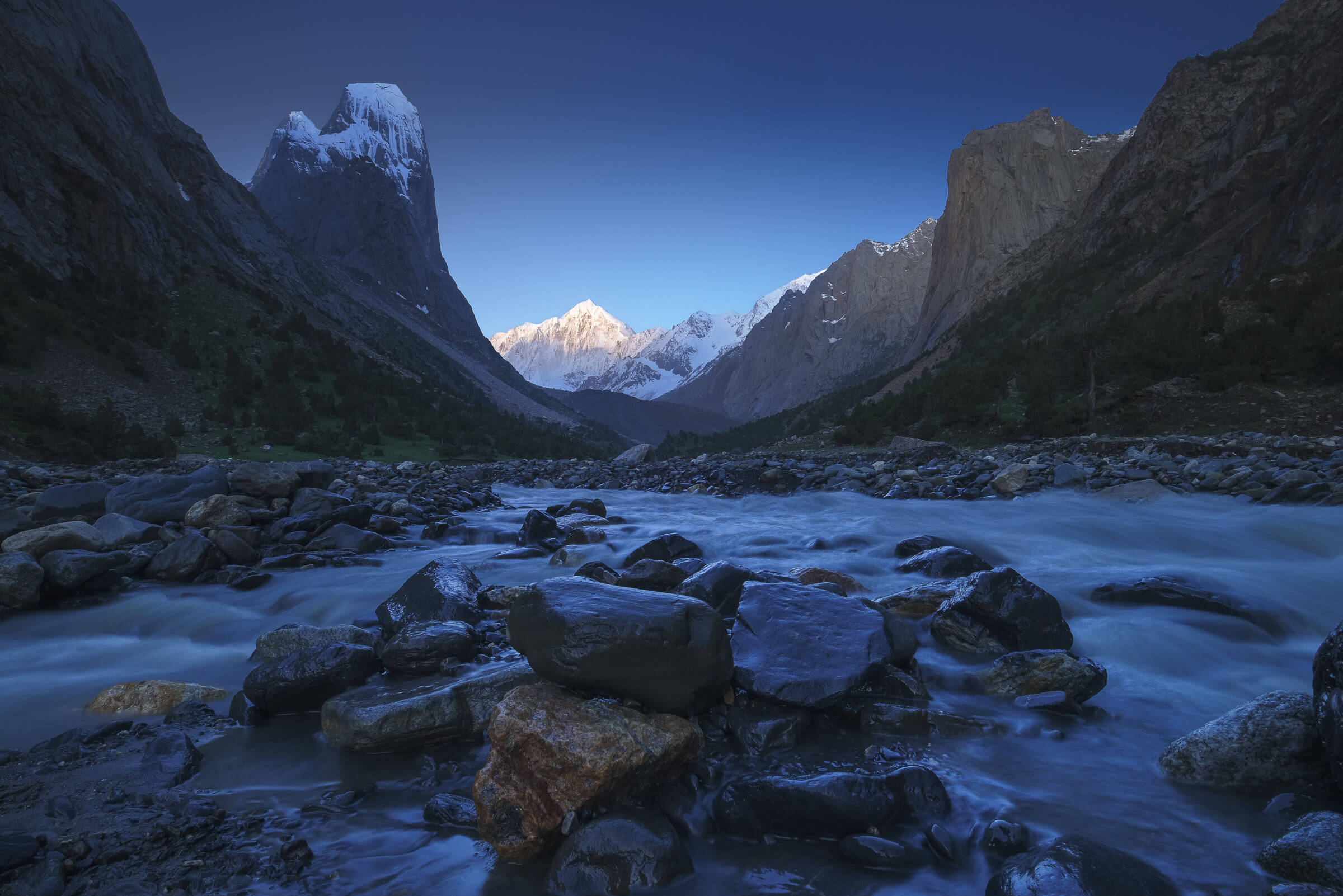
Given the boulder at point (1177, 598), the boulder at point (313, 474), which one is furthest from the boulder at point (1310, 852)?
the boulder at point (313, 474)

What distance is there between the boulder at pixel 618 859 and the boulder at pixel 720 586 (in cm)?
252

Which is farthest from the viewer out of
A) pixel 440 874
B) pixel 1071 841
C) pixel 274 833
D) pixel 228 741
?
pixel 228 741

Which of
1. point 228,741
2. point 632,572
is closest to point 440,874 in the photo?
point 228,741

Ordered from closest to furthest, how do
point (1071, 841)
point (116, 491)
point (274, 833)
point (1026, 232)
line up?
point (1071, 841), point (274, 833), point (116, 491), point (1026, 232)

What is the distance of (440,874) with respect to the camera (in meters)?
2.38

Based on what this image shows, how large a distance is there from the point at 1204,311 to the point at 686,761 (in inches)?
968

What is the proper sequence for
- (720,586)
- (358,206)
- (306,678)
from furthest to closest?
(358,206) → (720,586) → (306,678)

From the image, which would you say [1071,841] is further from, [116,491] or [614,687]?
[116,491]

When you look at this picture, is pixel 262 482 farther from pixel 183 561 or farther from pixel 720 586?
pixel 720 586

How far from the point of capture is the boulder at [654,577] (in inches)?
215

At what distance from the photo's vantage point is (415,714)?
3.26 meters

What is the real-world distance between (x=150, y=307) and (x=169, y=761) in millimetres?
36276

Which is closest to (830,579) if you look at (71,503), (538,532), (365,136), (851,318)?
(538,532)

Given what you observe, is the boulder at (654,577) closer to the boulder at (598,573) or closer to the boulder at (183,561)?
the boulder at (598,573)
